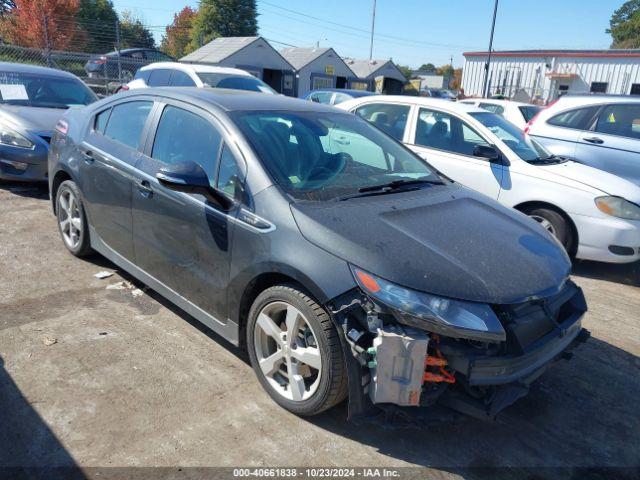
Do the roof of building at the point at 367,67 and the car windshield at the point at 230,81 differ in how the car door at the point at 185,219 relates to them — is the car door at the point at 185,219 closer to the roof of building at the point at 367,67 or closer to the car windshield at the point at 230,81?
the car windshield at the point at 230,81

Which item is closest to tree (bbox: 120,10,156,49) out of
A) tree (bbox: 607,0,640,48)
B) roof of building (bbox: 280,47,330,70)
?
roof of building (bbox: 280,47,330,70)

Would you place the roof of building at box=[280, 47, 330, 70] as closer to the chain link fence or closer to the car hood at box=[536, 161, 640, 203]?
the chain link fence

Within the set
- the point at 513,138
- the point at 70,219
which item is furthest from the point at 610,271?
the point at 70,219

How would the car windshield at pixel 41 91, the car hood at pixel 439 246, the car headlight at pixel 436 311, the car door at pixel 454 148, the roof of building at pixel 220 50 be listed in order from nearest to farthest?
the car headlight at pixel 436 311 < the car hood at pixel 439 246 < the car door at pixel 454 148 < the car windshield at pixel 41 91 < the roof of building at pixel 220 50

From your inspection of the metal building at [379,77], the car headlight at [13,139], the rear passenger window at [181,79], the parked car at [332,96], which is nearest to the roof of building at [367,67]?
the metal building at [379,77]

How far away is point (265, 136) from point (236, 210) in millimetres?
556

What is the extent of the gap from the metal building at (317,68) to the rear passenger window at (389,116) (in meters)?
22.6

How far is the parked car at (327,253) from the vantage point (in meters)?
2.40

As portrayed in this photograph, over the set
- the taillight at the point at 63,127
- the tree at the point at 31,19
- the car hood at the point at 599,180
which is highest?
the tree at the point at 31,19

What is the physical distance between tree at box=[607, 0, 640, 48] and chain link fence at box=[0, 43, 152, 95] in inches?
2758

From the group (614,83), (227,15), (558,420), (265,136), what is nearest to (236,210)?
(265,136)

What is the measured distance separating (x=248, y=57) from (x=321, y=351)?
81.5ft

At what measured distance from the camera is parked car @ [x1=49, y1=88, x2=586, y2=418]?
2404 millimetres

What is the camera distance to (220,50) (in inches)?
1001
